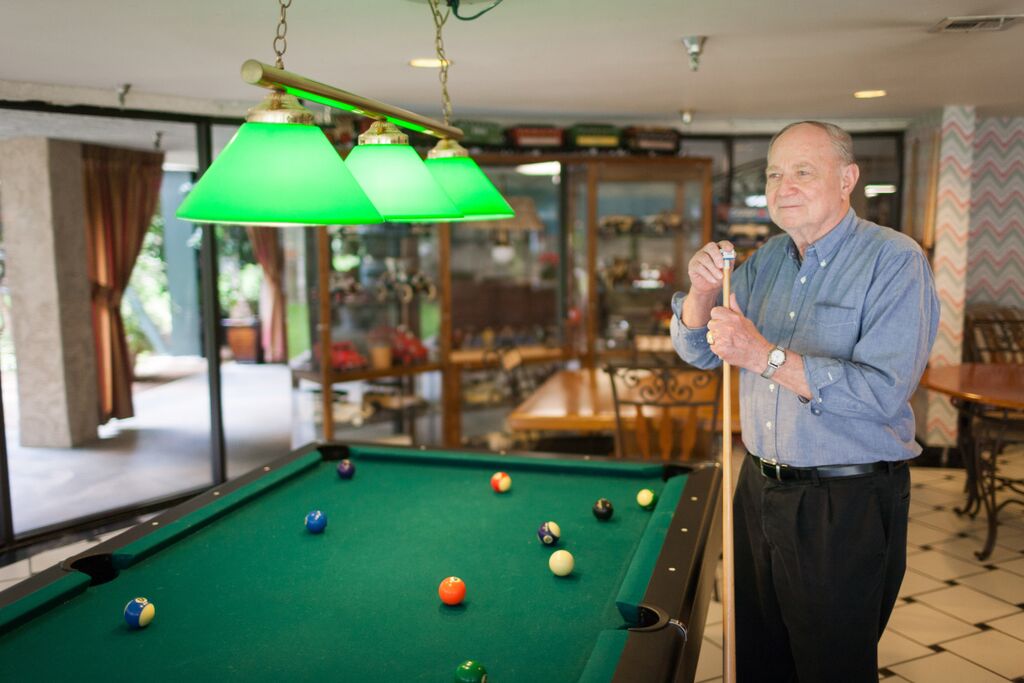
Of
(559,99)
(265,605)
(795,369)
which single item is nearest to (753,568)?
(795,369)

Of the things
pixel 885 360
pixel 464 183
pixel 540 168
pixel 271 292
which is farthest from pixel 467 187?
pixel 271 292

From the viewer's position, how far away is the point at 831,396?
2.08 metres

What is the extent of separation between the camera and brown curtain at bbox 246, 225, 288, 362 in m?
9.60

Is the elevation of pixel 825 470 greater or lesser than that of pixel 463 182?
lesser

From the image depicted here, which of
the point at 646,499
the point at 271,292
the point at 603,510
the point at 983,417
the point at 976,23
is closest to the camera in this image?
the point at 603,510

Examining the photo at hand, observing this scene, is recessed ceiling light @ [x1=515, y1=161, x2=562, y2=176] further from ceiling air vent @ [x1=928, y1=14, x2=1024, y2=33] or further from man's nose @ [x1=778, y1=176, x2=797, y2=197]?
man's nose @ [x1=778, y1=176, x2=797, y2=197]

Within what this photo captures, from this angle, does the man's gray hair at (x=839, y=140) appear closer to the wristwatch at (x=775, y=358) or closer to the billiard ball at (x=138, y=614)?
the wristwatch at (x=775, y=358)

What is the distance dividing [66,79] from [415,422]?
3.06 m

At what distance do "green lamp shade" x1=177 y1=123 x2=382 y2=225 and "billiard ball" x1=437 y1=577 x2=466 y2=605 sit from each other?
815 millimetres

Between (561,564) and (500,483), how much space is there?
0.73 m

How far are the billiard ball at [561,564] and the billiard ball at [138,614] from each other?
0.89 metres

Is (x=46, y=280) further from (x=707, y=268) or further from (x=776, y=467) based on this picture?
(x=776, y=467)

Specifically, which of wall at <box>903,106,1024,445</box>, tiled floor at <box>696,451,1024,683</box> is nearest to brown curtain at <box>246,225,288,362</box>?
wall at <box>903,106,1024,445</box>

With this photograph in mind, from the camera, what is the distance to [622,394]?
462 cm
